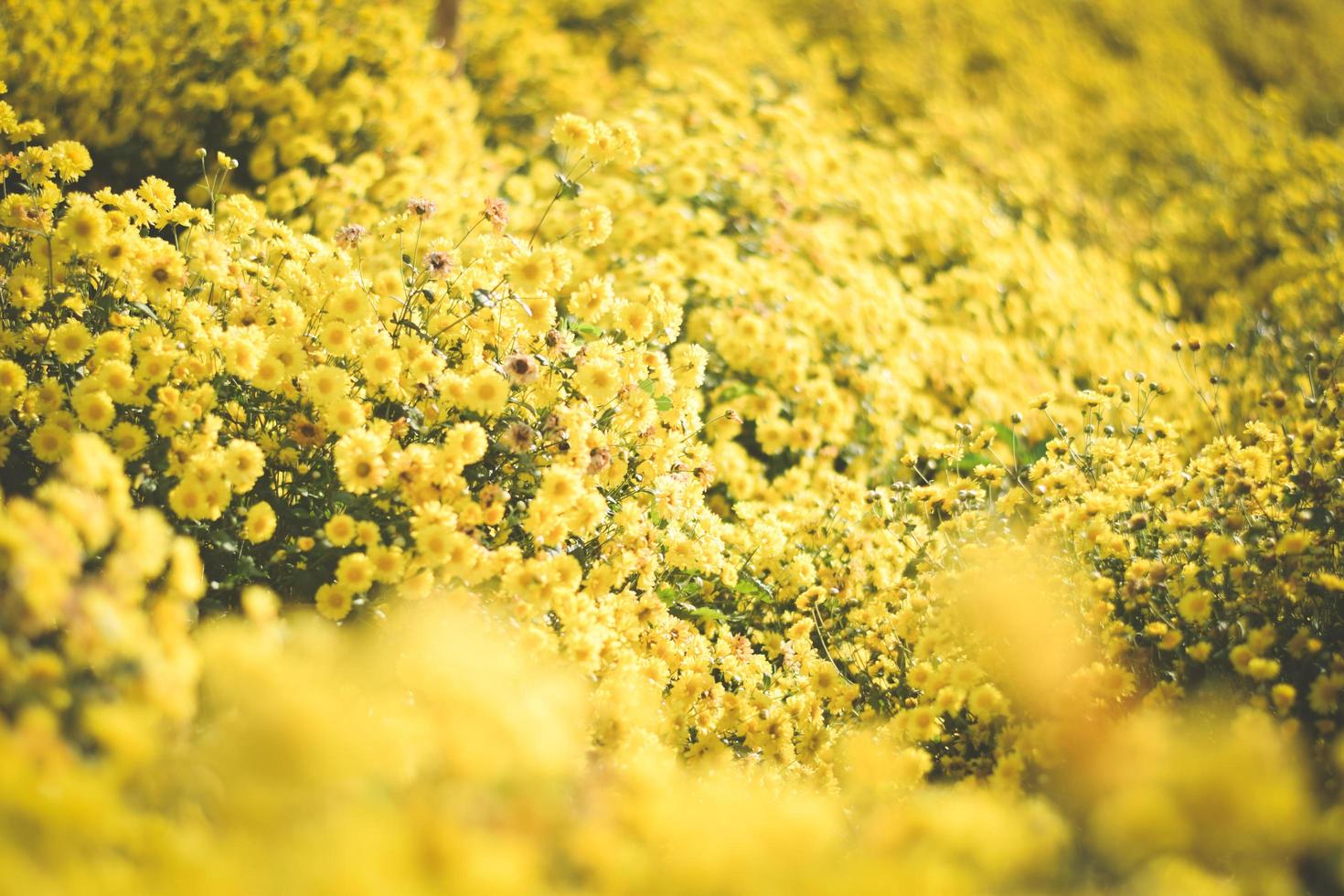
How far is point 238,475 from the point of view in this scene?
6.30 ft

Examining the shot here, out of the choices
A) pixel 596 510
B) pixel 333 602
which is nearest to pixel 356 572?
pixel 333 602

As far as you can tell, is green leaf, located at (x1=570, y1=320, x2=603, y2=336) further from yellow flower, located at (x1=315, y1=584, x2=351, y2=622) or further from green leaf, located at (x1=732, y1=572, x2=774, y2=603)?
yellow flower, located at (x1=315, y1=584, x2=351, y2=622)

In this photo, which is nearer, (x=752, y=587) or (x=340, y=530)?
(x=340, y=530)

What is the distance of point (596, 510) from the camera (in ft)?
7.05

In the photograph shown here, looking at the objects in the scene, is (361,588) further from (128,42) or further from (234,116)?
(128,42)

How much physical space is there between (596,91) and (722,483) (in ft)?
12.8

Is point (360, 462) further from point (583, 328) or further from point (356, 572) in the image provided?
point (583, 328)

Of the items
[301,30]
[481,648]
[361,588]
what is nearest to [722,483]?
[361,588]

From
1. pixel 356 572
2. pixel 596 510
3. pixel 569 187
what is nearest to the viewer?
pixel 356 572

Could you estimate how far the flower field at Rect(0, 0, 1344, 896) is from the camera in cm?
110

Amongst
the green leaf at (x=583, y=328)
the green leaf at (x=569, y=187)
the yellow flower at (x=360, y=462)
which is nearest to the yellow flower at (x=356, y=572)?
the yellow flower at (x=360, y=462)

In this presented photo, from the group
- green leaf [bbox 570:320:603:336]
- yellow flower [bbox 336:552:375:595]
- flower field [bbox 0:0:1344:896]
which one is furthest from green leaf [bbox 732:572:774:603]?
yellow flower [bbox 336:552:375:595]

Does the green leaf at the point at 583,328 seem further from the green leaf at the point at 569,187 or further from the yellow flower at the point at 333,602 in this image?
the yellow flower at the point at 333,602

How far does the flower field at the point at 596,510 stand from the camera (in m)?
1.10
